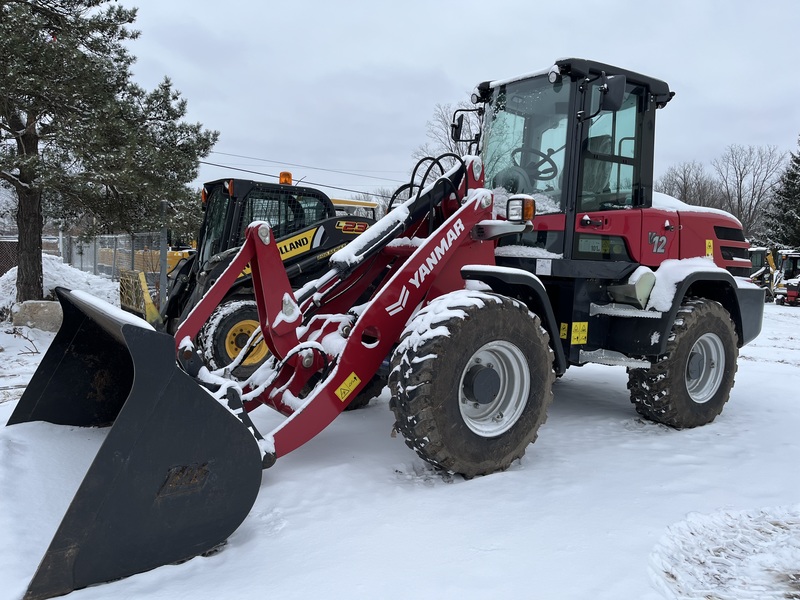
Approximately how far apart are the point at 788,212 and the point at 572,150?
35587 millimetres

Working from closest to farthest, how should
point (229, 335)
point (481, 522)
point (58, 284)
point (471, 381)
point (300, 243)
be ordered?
point (481, 522), point (471, 381), point (229, 335), point (300, 243), point (58, 284)

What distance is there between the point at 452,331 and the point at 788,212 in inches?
1462

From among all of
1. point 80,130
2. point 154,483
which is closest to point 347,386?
point 154,483

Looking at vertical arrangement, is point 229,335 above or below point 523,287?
below

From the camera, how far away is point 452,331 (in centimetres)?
331

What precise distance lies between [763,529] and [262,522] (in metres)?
2.46

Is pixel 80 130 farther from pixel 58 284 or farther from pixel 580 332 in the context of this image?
pixel 580 332

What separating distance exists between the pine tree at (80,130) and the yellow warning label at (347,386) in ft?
27.6

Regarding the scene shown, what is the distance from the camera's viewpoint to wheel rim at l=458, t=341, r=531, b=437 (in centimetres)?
353

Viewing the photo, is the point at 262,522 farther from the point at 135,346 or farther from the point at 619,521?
the point at 619,521

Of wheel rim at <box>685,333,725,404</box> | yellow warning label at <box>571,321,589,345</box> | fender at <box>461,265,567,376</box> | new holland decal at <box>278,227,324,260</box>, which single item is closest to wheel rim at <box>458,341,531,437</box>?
fender at <box>461,265,567,376</box>

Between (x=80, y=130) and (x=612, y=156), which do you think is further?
(x=80, y=130)

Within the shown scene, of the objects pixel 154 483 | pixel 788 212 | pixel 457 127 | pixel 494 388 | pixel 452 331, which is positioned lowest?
pixel 154 483

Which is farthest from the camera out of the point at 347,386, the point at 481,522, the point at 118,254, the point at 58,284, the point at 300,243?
the point at 118,254
